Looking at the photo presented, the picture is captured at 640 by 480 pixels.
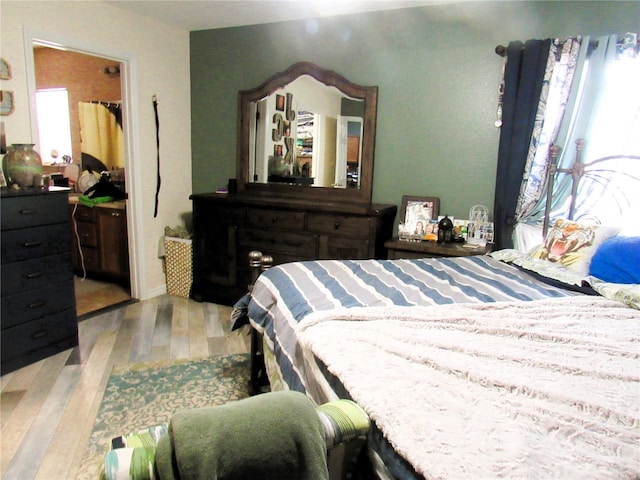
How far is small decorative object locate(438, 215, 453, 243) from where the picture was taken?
10.1 ft

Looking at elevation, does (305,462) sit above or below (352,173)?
below

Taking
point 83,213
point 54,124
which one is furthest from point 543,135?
point 54,124

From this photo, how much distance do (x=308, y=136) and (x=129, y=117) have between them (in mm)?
1527

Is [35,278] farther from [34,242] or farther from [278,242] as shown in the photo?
[278,242]

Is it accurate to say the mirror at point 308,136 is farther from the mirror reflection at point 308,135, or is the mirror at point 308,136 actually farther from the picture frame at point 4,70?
the picture frame at point 4,70

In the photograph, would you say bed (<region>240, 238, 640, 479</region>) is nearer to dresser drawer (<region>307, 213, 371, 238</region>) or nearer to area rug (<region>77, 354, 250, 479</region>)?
area rug (<region>77, 354, 250, 479</region>)

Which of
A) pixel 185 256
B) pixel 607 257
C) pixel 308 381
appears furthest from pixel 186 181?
pixel 607 257

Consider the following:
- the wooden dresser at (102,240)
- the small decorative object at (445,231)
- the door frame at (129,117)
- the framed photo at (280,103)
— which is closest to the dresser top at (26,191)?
the door frame at (129,117)

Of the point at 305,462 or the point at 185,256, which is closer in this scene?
the point at 305,462

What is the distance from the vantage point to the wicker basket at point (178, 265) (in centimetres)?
391

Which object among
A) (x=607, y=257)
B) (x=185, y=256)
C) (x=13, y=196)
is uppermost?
(x=13, y=196)

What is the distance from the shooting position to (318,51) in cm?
354

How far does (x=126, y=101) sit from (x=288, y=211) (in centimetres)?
168

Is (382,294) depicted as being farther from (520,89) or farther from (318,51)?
(318,51)
